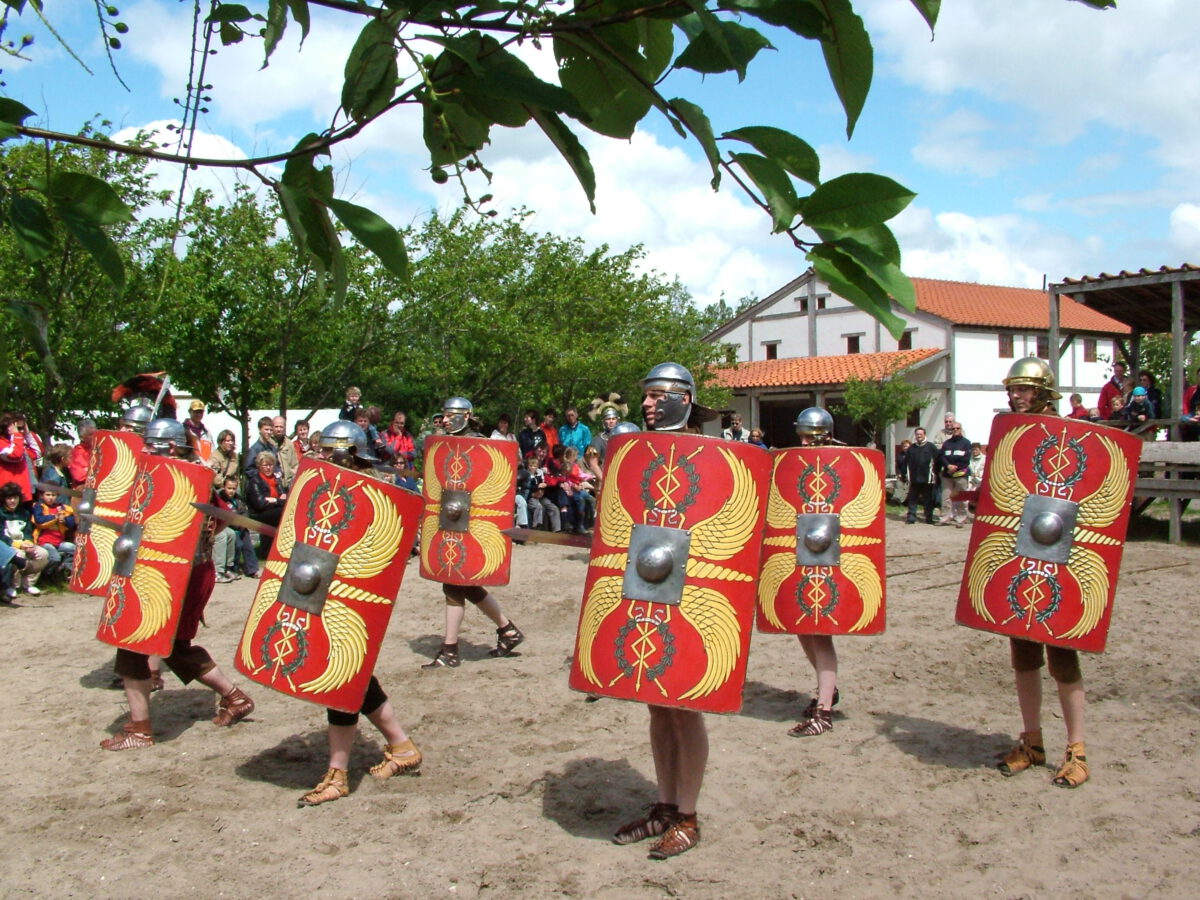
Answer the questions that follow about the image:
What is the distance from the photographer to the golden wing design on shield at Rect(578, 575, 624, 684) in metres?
3.49

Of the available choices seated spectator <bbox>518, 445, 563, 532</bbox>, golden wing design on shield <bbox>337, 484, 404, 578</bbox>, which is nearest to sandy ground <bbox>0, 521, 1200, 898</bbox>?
golden wing design on shield <bbox>337, 484, 404, 578</bbox>

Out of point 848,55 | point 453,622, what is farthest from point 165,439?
point 848,55

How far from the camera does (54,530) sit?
31.4 ft

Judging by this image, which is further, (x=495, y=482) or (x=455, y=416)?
(x=455, y=416)

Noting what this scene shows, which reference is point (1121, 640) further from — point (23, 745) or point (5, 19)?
point (5, 19)

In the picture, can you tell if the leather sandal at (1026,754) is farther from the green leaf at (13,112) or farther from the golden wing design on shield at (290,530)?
the green leaf at (13,112)

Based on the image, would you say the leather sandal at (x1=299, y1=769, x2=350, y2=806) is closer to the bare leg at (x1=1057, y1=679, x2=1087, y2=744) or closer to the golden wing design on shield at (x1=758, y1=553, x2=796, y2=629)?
the golden wing design on shield at (x1=758, y1=553, x2=796, y2=629)

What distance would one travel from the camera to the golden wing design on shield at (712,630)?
11.1 feet

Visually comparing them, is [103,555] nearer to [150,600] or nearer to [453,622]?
[150,600]

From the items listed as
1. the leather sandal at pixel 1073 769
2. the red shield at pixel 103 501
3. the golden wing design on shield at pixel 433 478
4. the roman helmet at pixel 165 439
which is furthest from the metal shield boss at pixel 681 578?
the red shield at pixel 103 501

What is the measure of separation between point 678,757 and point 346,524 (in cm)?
161

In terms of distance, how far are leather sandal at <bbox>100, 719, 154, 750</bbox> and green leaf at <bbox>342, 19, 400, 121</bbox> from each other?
15.4 feet

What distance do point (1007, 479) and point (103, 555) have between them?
16.1 feet

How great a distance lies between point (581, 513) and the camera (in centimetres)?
1332
